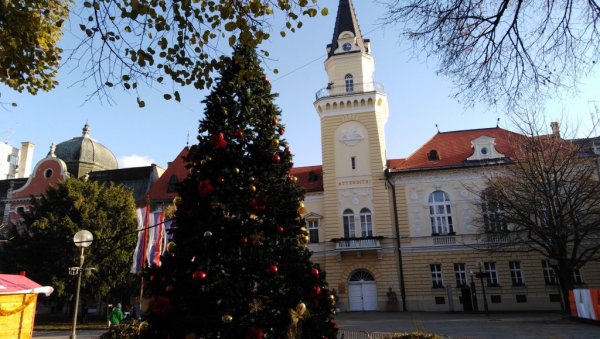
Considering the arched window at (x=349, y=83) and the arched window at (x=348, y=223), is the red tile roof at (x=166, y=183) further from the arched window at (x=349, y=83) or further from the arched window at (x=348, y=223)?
the arched window at (x=349, y=83)

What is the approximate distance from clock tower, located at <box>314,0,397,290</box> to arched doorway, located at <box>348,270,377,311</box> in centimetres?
37

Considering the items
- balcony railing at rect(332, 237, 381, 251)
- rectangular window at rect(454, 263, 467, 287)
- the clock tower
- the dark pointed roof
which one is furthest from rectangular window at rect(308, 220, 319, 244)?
the dark pointed roof

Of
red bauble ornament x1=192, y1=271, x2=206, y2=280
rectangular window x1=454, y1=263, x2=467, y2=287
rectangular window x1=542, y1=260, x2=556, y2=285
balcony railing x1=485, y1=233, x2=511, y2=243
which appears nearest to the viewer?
red bauble ornament x1=192, y1=271, x2=206, y2=280

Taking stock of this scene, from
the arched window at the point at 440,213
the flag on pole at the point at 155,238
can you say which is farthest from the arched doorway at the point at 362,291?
the flag on pole at the point at 155,238

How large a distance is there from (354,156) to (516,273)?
1394 cm

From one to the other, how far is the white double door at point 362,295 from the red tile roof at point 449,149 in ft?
29.1

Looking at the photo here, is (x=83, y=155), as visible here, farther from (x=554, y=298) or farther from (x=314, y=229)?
(x=554, y=298)

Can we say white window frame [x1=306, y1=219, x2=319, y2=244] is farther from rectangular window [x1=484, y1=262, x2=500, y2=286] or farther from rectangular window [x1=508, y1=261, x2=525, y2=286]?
rectangular window [x1=508, y1=261, x2=525, y2=286]

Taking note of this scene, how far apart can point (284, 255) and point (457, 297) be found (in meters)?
26.6

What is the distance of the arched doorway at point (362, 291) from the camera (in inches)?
1230

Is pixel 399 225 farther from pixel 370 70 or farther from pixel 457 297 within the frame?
pixel 370 70

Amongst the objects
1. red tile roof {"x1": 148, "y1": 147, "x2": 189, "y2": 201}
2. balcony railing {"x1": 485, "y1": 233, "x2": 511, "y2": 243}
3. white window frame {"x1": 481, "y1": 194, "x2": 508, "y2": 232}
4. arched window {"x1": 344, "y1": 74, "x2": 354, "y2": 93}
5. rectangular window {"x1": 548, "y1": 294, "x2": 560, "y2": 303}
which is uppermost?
arched window {"x1": 344, "y1": 74, "x2": 354, "y2": 93}

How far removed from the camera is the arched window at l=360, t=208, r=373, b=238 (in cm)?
3266

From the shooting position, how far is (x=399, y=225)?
3247 centimetres
